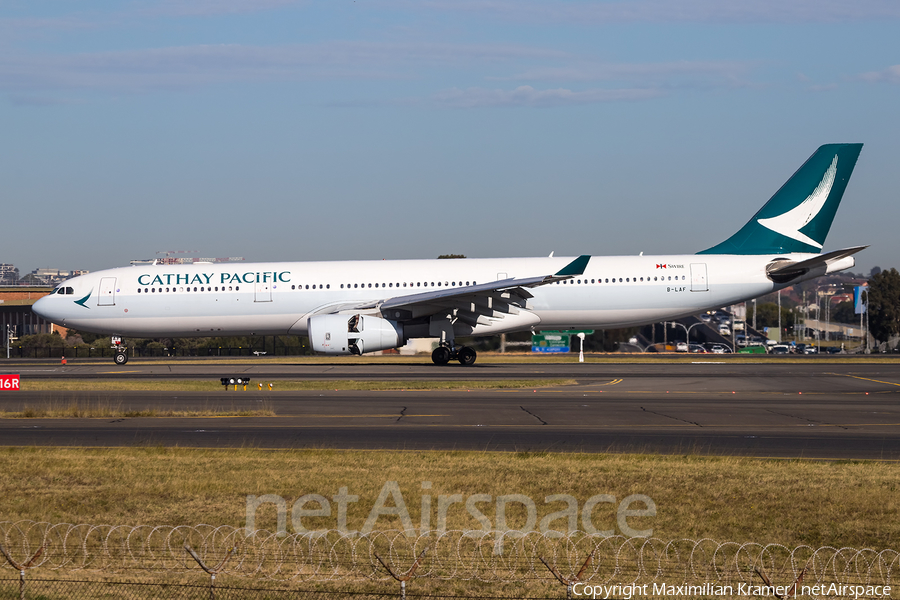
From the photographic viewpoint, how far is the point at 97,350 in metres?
62.8

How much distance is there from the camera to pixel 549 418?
1964 centimetres

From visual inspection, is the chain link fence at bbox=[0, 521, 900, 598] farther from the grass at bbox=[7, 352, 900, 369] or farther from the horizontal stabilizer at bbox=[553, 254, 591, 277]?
the grass at bbox=[7, 352, 900, 369]

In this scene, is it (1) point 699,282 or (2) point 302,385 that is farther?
(1) point 699,282

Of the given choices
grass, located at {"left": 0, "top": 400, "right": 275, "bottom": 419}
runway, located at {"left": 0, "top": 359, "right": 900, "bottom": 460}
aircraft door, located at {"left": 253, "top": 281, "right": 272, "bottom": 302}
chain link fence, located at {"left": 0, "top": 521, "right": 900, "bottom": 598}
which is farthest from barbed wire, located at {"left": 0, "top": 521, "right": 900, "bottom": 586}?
aircraft door, located at {"left": 253, "top": 281, "right": 272, "bottom": 302}

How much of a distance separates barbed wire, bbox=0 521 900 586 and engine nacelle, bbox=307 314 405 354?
23.6 meters

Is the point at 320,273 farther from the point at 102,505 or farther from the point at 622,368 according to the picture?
the point at 102,505

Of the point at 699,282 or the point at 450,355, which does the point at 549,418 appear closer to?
the point at 450,355

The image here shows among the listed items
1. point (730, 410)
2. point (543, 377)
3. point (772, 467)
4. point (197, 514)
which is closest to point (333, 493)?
point (197, 514)

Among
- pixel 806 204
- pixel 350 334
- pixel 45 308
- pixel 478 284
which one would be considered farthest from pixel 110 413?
pixel 806 204

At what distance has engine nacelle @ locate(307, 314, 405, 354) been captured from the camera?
111ft

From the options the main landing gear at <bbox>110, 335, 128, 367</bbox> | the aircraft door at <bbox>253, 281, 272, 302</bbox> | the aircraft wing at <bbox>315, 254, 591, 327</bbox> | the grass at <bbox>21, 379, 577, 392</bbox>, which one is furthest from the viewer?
the main landing gear at <bbox>110, 335, 128, 367</bbox>

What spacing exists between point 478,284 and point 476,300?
260cm

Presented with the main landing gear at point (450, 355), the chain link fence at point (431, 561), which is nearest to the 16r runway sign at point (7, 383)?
the main landing gear at point (450, 355)

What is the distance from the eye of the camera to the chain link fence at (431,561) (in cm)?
798
